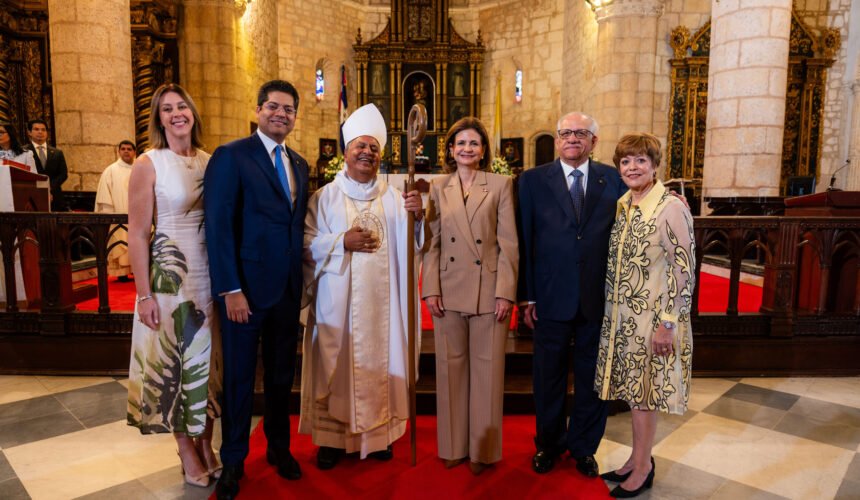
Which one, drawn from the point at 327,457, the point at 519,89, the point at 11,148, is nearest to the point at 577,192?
the point at 327,457

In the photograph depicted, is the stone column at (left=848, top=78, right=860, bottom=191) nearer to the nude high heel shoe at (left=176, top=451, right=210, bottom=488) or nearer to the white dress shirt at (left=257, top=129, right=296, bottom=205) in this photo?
the white dress shirt at (left=257, top=129, right=296, bottom=205)

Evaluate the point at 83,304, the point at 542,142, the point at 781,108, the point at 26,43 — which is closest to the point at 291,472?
the point at 83,304

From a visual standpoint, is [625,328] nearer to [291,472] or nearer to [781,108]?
[291,472]

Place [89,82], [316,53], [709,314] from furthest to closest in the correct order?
[316,53] < [89,82] < [709,314]

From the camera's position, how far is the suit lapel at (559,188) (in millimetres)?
2398

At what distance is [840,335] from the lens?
3941 millimetres

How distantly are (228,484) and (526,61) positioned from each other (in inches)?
561

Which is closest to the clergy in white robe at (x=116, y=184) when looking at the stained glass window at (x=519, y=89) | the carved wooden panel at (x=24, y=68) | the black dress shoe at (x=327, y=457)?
the carved wooden panel at (x=24, y=68)

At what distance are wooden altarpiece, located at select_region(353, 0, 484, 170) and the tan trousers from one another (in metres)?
12.6

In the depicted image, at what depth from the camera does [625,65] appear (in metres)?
9.97

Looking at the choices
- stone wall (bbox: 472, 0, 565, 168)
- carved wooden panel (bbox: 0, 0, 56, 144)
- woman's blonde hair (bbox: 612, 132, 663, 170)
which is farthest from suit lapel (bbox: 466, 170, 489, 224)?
stone wall (bbox: 472, 0, 565, 168)

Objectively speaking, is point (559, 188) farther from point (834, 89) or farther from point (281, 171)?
point (834, 89)

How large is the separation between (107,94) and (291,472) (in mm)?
5597

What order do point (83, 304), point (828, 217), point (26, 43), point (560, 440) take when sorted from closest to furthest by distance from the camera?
point (560, 440) → point (828, 217) → point (83, 304) → point (26, 43)
